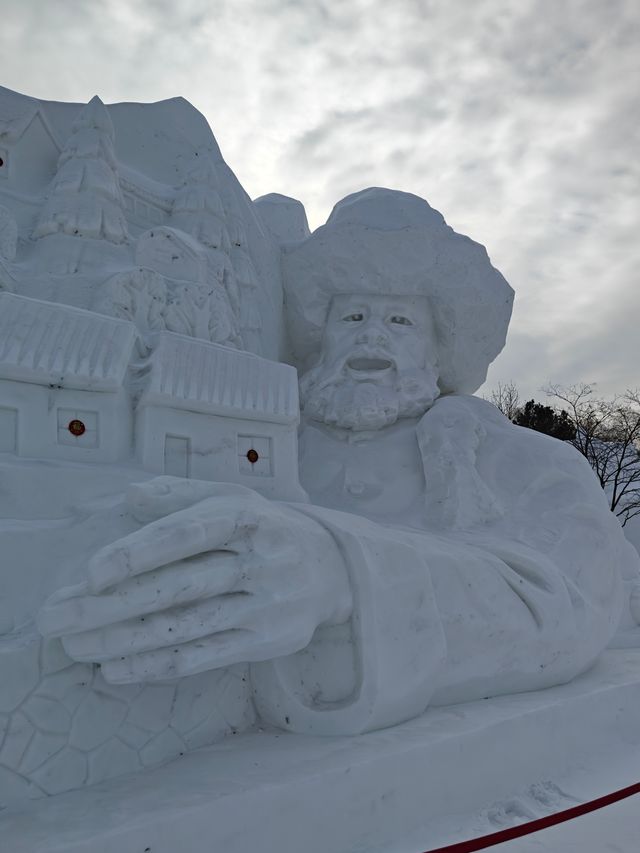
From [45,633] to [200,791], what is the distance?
1.53ft

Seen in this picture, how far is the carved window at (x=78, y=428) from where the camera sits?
2193 mm

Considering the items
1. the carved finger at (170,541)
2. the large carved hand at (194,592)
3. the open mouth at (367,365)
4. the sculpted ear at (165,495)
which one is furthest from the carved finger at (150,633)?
the open mouth at (367,365)

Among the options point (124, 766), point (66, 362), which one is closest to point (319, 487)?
point (66, 362)

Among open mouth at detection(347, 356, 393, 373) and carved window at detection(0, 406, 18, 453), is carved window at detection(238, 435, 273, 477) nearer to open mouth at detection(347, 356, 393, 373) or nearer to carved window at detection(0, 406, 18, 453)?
carved window at detection(0, 406, 18, 453)

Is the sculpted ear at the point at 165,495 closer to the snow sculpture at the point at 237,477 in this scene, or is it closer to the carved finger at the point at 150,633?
the snow sculpture at the point at 237,477

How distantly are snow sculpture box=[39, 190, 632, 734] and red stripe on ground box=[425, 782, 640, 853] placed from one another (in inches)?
14.3

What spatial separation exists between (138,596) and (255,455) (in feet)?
3.72

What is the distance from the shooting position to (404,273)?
3465 millimetres

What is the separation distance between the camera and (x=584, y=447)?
13672mm

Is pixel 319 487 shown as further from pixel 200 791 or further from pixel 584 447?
pixel 584 447

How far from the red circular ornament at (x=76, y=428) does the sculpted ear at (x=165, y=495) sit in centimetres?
49

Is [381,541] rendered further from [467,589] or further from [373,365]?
[373,365]

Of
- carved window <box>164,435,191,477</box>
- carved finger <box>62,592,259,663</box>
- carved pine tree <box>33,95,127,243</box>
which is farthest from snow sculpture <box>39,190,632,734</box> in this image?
carved pine tree <box>33,95,127,243</box>

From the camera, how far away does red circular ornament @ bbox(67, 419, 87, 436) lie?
221cm
